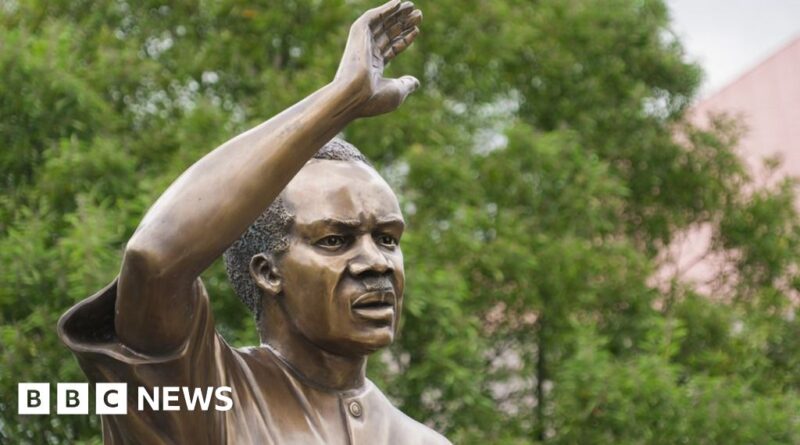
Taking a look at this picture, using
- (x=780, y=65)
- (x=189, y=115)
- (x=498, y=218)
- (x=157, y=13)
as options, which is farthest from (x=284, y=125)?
(x=780, y=65)

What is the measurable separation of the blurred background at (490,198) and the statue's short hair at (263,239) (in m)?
6.05

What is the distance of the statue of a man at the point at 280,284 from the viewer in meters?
4.07

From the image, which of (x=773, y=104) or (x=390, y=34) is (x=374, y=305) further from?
(x=773, y=104)

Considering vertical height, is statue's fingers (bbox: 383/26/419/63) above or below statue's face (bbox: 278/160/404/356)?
above

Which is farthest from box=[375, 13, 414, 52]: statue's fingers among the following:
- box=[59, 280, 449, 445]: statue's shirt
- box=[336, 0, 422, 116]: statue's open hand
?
box=[59, 280, 449, 445]: statue's shirt

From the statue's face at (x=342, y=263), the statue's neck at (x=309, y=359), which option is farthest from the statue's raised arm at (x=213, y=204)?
the statue's neck at (x=309, y=359)

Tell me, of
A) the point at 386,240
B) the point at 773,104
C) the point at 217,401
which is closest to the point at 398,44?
the point at 386,240

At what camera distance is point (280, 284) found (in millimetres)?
4551

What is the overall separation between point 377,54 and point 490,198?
→ 9.73 meters

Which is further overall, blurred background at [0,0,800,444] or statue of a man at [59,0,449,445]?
blurred background at [0,0,800,444]

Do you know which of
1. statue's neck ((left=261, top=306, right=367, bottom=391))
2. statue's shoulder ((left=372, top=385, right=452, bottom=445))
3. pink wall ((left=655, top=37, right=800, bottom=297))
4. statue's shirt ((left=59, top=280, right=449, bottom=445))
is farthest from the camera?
pink wall ((left=655, top=37, right=800, bottom=297))

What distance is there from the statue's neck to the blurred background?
6.13 meters

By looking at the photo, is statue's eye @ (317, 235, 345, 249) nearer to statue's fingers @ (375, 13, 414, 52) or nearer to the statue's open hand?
the statue's open hand

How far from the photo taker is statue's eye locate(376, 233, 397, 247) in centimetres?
457
